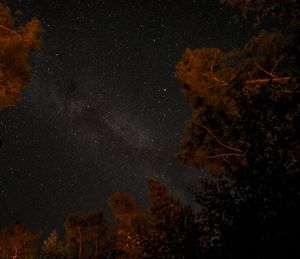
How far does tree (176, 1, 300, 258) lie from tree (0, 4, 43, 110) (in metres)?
5.82

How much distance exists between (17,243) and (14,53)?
582 inches

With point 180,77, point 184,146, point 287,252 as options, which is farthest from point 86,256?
point 287,252

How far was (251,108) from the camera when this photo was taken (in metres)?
9.23

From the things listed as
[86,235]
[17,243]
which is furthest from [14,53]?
[86,235]

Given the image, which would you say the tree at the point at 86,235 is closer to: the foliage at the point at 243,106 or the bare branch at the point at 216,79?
the foliage at the point at 243,106

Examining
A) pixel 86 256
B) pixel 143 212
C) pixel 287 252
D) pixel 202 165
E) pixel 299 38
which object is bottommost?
pixel 86 256

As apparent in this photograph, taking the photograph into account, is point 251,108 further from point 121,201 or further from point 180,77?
point 121,201

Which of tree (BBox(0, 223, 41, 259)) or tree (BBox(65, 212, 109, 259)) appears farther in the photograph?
tree (BBox(65, 212, 109, 259))

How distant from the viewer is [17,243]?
22.4 m

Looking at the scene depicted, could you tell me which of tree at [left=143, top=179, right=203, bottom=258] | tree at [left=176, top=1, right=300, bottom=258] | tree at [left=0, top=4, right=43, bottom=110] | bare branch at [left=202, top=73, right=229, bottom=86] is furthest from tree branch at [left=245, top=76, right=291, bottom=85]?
tree at [left=0, top=4, right=43, bottom=110]

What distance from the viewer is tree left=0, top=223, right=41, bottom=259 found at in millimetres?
22312

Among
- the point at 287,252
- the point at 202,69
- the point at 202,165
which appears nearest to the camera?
the point at 287,252

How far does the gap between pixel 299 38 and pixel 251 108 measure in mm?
2844

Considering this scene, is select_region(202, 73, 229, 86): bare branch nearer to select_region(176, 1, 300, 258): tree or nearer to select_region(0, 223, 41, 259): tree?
select_region(176, 1, 300, 258): tree
